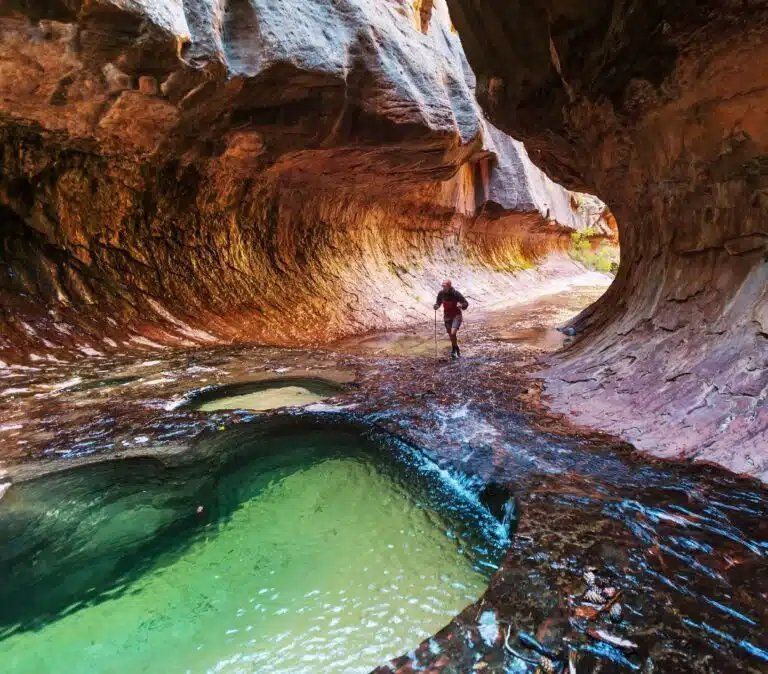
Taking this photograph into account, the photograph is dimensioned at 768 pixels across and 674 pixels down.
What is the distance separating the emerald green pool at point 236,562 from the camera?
2252mm

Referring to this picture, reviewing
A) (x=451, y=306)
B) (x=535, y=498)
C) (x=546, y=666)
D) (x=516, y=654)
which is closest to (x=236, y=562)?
(x=516, y=654)

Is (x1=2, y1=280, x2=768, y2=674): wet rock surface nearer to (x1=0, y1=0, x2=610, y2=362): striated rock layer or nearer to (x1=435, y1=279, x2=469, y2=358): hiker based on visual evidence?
(x1=435, y1=279, x2=469, y2=358): hiker

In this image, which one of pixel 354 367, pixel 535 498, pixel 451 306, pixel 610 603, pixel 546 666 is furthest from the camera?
pixel 451 306

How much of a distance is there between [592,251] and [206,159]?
32480 millimetres

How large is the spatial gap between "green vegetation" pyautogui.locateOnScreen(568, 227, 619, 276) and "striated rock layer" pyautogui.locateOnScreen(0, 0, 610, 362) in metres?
22.7

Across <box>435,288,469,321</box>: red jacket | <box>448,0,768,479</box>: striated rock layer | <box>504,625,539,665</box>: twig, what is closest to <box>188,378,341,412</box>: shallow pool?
<box>435,288,469,321</box>: red jacket

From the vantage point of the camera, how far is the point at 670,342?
5238 mm

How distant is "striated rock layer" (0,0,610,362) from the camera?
6.80 metres

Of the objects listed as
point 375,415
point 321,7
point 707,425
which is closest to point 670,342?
point 707,425

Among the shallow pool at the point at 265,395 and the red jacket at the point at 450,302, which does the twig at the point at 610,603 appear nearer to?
the shallow pool at the point at 265,395

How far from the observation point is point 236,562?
2891 mm

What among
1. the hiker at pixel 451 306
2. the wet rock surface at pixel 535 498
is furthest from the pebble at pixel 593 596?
the hiker at pixel 451 306

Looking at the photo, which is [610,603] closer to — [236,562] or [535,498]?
[535,498]

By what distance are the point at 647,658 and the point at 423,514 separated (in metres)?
→ 1.68
